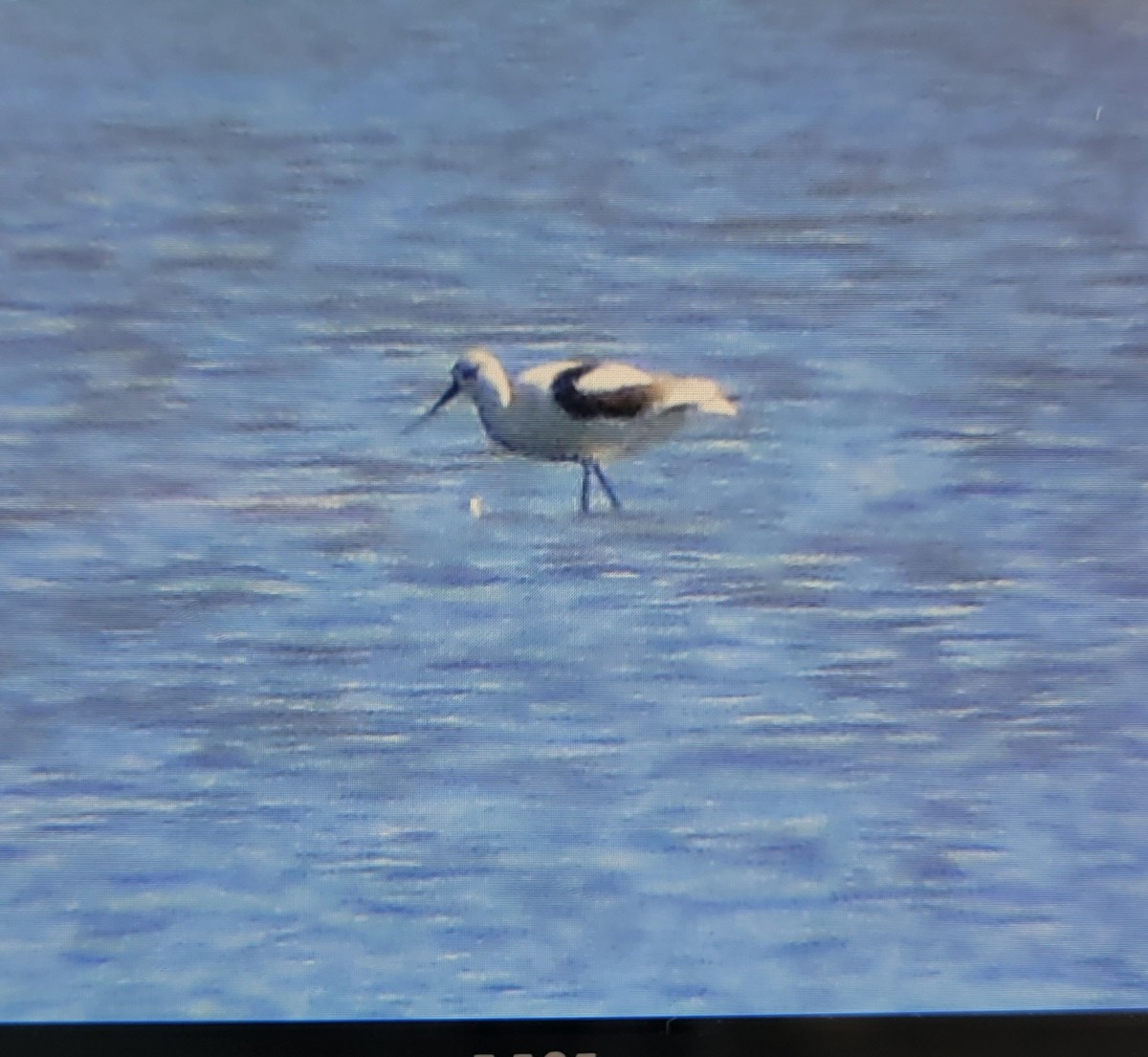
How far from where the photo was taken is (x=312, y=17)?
1.53 feet

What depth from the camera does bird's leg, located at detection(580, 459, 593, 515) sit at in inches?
18.1

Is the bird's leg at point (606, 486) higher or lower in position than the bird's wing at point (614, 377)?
lower

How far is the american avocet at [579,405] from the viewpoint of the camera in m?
0.46

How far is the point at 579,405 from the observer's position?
0.46 meters

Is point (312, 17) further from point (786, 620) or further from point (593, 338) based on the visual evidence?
point (786, 620)

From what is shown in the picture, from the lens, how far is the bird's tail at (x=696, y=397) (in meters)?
0.46

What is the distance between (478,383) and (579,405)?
4cm

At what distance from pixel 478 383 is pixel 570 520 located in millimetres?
69

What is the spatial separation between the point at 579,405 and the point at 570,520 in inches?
1.9

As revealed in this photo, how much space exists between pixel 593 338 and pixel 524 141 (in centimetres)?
9

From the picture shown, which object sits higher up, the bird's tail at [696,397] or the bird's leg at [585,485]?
the bird's tail at [696,397]

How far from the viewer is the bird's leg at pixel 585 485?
46 centimetres

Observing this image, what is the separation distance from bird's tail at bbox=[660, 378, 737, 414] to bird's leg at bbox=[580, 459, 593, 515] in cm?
4

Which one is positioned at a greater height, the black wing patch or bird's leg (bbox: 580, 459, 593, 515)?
the black wing patch
